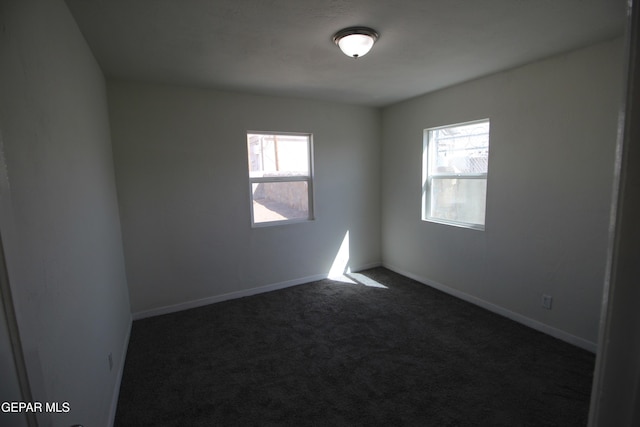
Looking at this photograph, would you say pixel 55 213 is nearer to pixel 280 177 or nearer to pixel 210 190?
pixel 210 190

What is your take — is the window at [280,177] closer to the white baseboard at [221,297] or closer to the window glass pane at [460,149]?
the white baseboard at [221,297]

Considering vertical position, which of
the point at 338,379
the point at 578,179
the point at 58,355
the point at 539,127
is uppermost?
the point at 539,127

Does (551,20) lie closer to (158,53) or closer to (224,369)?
(158,53)

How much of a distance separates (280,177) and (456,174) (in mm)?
2174

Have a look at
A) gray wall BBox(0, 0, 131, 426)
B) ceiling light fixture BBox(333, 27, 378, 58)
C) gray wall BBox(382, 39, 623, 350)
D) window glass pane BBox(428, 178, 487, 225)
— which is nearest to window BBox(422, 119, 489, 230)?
window glass pane BBox(428, 178, 487, 225)

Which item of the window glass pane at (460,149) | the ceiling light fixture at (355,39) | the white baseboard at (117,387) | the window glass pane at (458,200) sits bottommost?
the white baseboard at (117,387)

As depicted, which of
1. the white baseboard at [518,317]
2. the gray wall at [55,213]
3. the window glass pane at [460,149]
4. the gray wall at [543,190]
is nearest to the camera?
the gray wall at [55,213]

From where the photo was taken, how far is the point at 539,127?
2771mm

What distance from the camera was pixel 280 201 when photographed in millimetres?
4102

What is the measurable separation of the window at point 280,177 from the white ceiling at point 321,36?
0.88m

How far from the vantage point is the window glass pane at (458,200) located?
3.43m

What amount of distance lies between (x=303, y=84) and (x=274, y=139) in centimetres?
88

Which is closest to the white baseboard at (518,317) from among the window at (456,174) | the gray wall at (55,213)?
the window at (456,174)

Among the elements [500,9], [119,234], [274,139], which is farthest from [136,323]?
[500,9]
